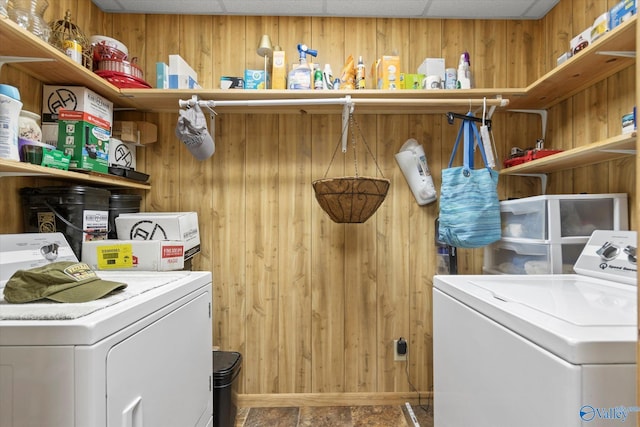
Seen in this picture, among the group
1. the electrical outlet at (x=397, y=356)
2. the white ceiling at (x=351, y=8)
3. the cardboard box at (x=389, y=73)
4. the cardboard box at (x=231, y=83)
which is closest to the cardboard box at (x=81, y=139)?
A: the cardboard box at (x=231, y=83)

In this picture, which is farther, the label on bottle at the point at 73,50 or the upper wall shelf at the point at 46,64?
the label on bottle at the point at 73,50

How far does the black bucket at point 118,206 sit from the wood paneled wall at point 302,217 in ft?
0.54

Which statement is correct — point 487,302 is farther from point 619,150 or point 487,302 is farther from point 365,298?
point 365,298

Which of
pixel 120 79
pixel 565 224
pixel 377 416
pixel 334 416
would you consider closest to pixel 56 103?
pixel 120 79

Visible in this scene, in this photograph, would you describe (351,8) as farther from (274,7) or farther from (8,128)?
(8,128)

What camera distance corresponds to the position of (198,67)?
2.10 m

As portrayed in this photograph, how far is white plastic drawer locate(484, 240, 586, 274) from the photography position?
1495 millimetres

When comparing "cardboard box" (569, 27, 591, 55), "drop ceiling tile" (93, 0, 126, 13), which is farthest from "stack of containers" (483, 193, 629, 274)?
"drop ceiling tile" (93, 0, 126, 13)

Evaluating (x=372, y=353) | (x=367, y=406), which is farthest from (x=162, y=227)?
(x=367, y=406)

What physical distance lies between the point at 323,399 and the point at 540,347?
1678 millimetres

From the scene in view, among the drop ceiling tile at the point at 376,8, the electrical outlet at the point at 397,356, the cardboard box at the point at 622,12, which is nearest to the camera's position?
the cardboard box at the point at 622,12

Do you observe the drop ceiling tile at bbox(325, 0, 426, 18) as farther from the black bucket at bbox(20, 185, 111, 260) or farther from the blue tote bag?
the black bucket at bbox(20, 185, 111, 260)

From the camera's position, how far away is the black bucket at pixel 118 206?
5.86ft

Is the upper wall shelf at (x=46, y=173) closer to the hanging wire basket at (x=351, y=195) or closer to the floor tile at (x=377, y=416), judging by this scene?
the hanging wire basket at (x=351, y=195)
